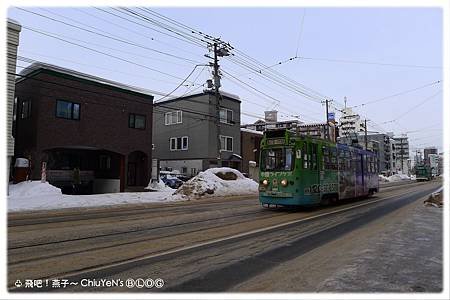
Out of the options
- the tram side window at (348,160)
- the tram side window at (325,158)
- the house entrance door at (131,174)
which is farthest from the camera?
the house entrance door at (131,174)

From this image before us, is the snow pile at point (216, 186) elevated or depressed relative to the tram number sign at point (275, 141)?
depressed

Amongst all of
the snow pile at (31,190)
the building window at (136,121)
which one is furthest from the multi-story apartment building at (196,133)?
the snow pile at (31,190)

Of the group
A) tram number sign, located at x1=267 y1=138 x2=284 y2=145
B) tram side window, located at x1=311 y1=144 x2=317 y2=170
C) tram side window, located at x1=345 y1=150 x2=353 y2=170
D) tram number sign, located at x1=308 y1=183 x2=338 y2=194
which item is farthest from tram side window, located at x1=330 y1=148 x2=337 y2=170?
tram number sign, located at x1=267 y1=138 x2=284 y2=145

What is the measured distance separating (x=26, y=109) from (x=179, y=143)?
21498mm

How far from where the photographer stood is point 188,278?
6.11m

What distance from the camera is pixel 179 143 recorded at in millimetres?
46438

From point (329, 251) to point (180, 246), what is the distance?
3.30 metres

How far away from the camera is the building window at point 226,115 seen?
4509 cm

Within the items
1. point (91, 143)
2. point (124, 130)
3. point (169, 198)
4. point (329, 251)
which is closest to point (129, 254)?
point (329, 251)

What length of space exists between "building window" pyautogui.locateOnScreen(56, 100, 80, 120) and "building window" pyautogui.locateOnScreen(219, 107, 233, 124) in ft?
65.3

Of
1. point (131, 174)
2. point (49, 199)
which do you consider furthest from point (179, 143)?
point (49, 199)

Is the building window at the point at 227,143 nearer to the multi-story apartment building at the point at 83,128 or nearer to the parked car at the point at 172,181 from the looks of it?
the parked car at the point at 172,181

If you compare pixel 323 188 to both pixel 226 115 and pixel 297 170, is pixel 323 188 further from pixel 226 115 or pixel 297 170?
pixel 226 115

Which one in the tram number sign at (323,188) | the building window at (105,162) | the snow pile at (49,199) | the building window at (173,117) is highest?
the building window at (173,117)
